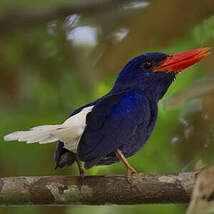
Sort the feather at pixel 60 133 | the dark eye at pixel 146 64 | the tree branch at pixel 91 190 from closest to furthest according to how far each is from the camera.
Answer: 1. the tree branch at pixel 91 190
2. the feather at pixel 60 133
3. the dark eye at pixel 146 64

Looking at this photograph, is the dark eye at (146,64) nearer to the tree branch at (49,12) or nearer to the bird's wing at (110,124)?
the tree branch at (49,12)

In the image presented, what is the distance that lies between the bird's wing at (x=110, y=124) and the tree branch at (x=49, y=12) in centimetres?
Result: 67

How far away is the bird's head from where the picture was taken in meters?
3.26

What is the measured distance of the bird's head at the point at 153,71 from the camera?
3.26 meters

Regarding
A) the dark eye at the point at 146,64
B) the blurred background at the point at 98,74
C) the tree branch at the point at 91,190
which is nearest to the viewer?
the tree branch at the point at 91,190

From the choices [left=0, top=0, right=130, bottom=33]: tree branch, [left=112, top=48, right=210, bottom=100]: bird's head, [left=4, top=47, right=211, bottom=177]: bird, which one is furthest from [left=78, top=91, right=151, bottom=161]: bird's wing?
[left=0, top=0, right=130, bottom=33]: tree branch

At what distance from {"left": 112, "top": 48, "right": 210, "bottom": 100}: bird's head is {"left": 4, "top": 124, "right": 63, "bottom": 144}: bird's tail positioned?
0.76 m

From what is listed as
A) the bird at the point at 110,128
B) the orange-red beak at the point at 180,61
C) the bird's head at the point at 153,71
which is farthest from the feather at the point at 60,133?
the orange-red beak at the point at 180,61

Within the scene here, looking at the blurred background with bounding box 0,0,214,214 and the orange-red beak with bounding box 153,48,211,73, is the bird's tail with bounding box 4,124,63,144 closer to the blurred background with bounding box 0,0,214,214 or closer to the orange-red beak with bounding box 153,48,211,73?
the blurred background with bounding box 0,0,214,214

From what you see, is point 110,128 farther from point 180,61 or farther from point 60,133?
point 180,61

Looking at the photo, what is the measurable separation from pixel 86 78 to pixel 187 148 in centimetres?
153

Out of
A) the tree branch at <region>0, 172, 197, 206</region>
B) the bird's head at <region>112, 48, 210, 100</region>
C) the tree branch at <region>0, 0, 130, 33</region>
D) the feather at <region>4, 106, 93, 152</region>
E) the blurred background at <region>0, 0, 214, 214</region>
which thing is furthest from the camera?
the bird's head at <region>112, 48, 210, 100</region>

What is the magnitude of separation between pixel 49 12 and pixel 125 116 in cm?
93

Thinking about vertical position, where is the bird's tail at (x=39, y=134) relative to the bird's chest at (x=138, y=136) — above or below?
above
